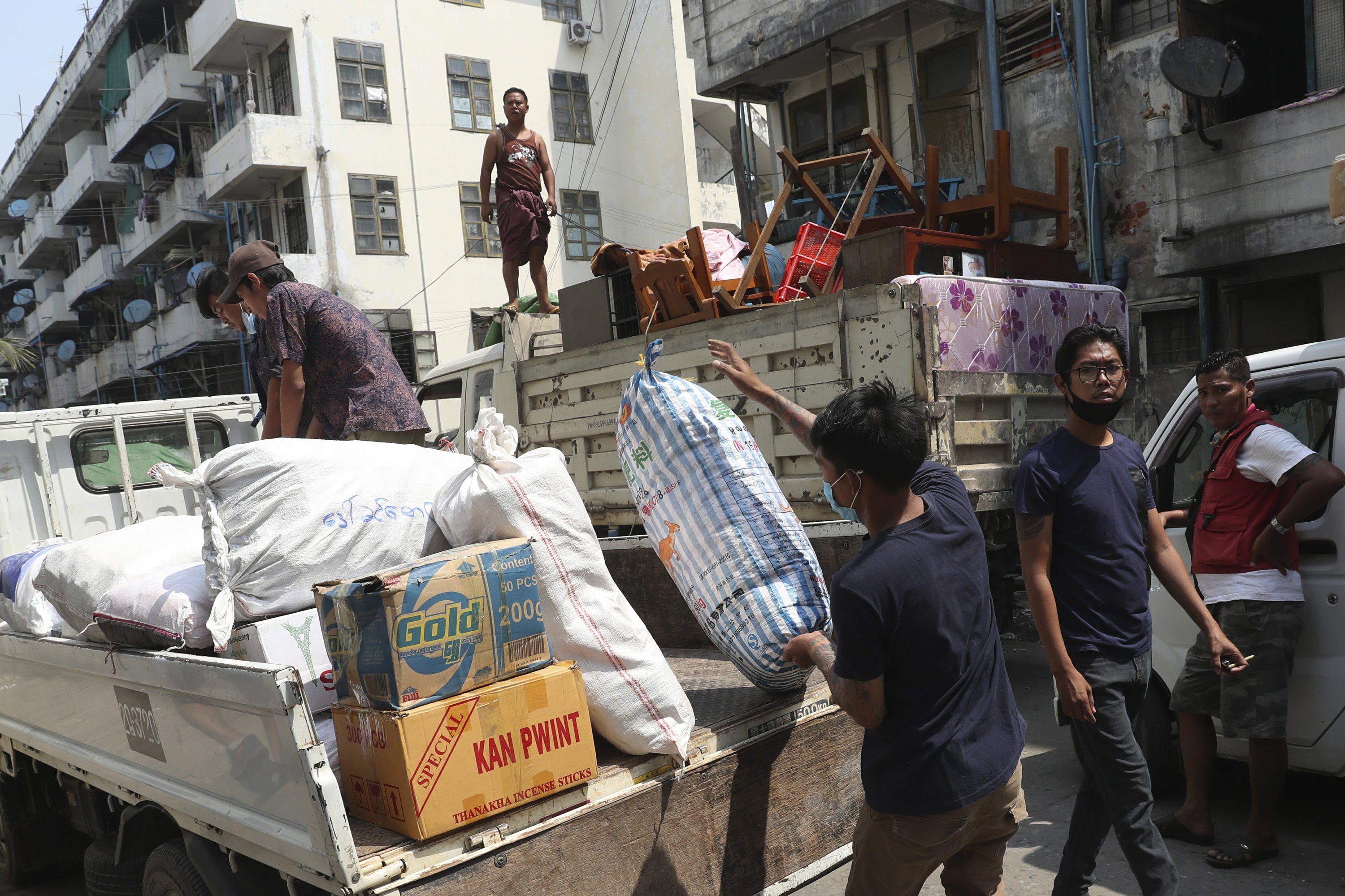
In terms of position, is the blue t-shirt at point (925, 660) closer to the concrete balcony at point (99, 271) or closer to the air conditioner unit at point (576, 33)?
the air conditioner unit at point (576, 33)

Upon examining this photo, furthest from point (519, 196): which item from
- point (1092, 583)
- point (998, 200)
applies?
point (1092, 583)

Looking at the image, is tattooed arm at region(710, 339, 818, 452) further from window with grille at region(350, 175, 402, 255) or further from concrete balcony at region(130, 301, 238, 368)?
concrete balcony at region(130, 301, 238, 368)

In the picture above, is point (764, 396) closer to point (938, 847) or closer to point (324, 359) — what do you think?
point (938, 847)

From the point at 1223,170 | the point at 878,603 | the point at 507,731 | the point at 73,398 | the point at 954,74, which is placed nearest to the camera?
the point at 878,603

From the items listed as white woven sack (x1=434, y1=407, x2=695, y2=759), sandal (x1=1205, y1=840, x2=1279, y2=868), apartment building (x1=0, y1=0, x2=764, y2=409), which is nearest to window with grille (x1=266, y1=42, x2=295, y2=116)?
apartment building (x1=0, y1=0, x2=764, y2=409)

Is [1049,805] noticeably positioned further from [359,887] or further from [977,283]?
[359,887]

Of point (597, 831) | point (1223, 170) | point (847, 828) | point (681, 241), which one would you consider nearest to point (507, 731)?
point (597, 831)

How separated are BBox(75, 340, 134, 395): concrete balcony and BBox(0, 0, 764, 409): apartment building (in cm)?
12

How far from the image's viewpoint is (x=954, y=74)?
11.3 metres

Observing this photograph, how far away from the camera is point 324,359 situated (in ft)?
12.3

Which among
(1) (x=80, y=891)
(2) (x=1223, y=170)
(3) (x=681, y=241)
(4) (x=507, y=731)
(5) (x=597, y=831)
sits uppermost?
(2) (x=1223, y=170)

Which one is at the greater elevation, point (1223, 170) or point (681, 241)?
point (1223, 170)

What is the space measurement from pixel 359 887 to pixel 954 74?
452 inches

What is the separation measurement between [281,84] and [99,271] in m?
12.1
